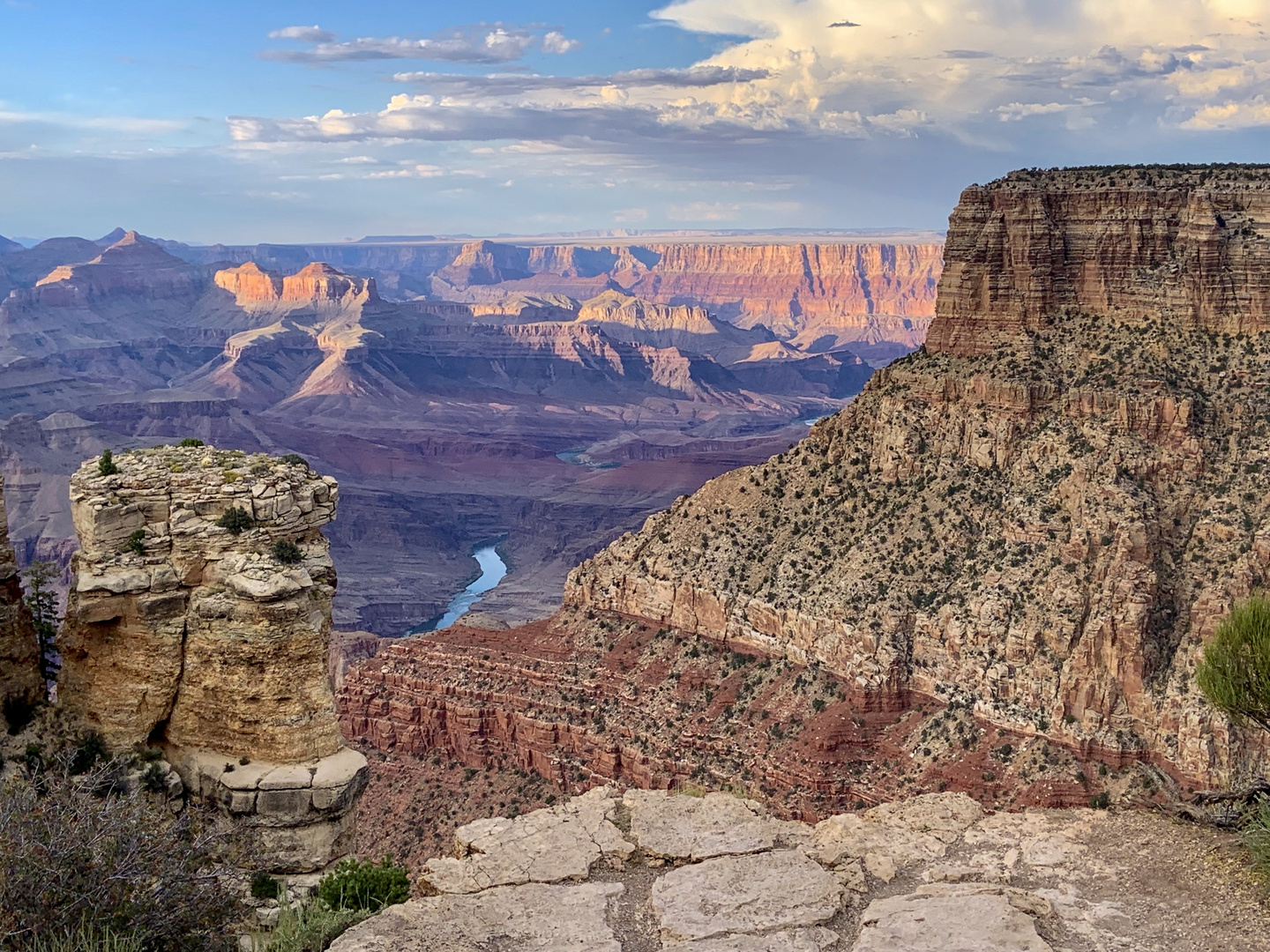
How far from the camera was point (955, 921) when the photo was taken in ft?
51.2

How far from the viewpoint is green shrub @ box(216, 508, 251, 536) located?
960 inches

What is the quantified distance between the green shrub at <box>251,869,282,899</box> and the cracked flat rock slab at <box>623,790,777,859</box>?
7.28 metres

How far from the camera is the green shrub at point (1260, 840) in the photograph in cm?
1683

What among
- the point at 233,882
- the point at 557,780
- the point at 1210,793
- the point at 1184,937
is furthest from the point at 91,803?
the point at 557,780

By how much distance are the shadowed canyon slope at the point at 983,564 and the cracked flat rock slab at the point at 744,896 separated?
27.4 meters

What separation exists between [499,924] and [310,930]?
3.17 metres

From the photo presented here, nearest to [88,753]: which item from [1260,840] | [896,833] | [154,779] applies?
[154,779]

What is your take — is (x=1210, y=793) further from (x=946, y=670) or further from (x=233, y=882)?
(x=946, y=670)

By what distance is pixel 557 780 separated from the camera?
177 feet

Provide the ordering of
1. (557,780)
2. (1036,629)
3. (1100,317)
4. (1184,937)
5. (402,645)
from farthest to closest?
1. (402,645)
2. (1100,317)
3. (557,780)
4. (1036,629)
5. (1184,937)

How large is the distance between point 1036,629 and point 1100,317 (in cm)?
1743

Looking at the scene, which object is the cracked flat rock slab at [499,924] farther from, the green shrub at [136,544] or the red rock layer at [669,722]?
the red rock layer at [669,722]

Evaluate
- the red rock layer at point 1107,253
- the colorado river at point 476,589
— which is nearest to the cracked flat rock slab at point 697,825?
the red rock layer at point 1107,253

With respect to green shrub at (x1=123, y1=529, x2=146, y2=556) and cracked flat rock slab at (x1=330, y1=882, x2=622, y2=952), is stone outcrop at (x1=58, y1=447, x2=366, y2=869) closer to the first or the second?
green shrub at (x1=123, y1=529, x2=146, y2=556)
